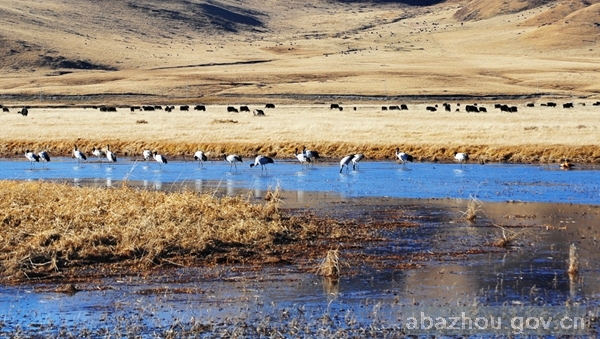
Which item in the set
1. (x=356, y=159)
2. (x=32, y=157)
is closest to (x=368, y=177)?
(x=356, y=159)

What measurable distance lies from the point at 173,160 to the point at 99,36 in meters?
118

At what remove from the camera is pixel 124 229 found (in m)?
15.4

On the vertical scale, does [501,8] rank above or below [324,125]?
above

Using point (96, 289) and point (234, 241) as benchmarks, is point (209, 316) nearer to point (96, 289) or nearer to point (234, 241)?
point (96, 289)

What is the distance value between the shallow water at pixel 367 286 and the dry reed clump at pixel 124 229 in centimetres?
89

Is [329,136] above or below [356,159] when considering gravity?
above

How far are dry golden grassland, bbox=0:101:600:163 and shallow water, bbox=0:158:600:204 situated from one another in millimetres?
2523

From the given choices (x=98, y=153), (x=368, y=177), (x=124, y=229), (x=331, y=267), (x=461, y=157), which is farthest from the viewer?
(x=98, y=153)

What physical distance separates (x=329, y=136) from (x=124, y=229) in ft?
83.0

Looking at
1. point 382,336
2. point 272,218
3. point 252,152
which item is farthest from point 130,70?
point 382,336

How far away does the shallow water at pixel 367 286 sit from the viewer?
437 inches

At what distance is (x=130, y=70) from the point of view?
11600cm

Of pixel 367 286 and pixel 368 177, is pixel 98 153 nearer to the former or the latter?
pixel 368 177

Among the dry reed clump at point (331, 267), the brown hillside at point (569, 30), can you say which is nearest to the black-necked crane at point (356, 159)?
the dry reed clump at point (331, 267)
